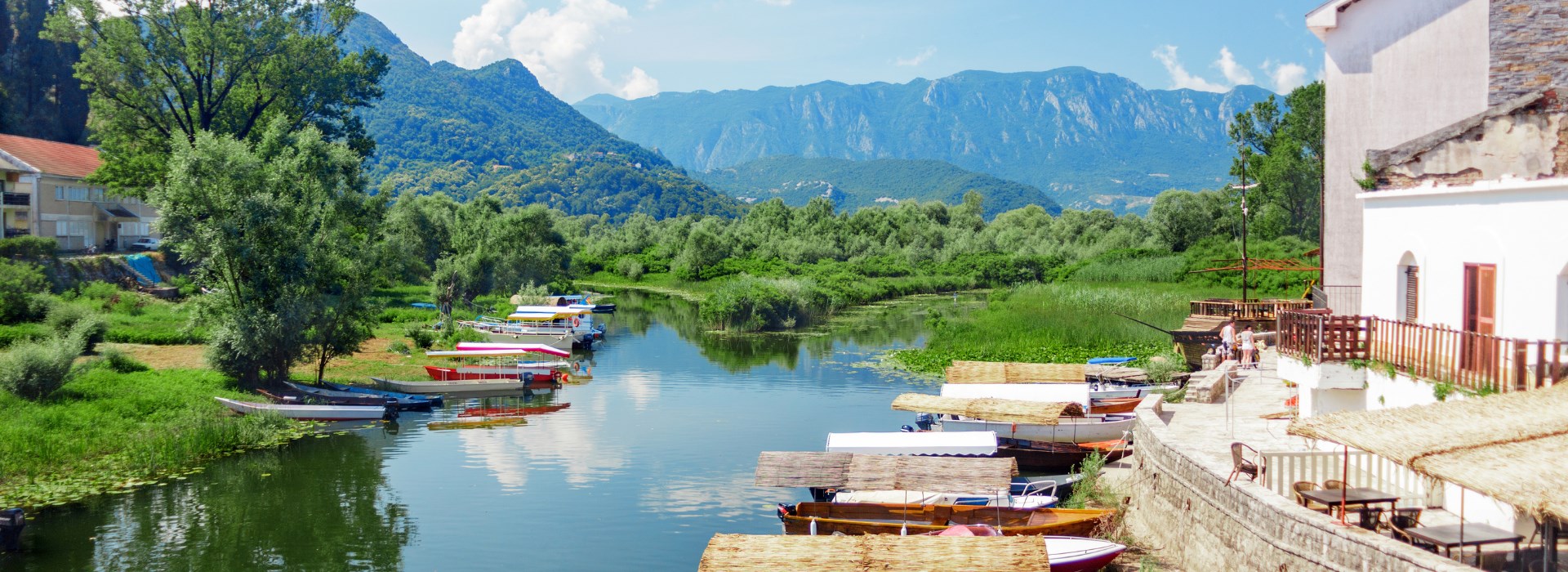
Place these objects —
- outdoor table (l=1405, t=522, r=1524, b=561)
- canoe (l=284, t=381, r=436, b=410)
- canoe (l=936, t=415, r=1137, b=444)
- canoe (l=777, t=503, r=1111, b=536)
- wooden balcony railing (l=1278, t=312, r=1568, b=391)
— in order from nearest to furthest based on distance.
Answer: outdoor table (l=1405, t=522, r=1524, b=561)
wooden balcony railing (l=1278, t=312, r=1568, b=391)
canoe (l=777, t=503, r=1111, b=536)
canoe (l=936, t=415, r=1137, b=444)
canoe (l=284, t=381, r=436, b=410)

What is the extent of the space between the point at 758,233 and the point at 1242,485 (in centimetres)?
9864

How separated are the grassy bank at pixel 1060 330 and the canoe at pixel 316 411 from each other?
61.5ft

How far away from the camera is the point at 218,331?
3056 centimetres

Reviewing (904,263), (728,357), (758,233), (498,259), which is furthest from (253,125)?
(758,233)

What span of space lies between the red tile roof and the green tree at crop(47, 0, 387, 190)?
4123mm

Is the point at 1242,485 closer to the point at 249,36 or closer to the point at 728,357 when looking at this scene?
the point at 728,357

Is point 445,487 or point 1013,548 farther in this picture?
point 445,487

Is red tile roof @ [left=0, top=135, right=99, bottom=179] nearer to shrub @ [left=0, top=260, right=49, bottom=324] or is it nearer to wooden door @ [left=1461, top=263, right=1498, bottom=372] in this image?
shrub @ [left=0, top=260, right=49, bottom=324]

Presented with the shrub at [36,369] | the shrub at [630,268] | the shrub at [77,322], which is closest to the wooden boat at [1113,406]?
the shrub at [36,369]

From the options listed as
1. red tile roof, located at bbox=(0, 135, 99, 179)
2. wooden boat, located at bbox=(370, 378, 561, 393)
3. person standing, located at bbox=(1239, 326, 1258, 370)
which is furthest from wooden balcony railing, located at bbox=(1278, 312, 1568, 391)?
red tile roof, located at bbox=(0, 135, 99, 179)

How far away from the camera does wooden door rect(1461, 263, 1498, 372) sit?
43.1 ft

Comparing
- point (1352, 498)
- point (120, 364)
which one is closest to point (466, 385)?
point (120, 364)

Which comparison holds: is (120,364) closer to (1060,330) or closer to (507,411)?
(507,411)

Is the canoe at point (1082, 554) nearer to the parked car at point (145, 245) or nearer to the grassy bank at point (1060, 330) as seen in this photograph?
the grassy bank at point (1060, 330)
